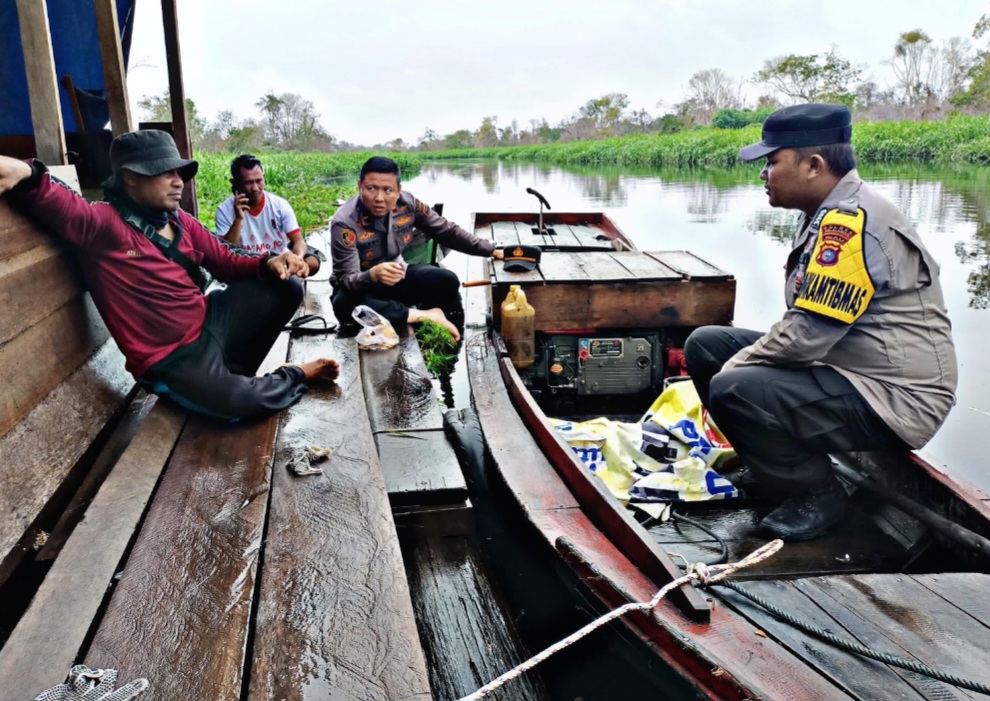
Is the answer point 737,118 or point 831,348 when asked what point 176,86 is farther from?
point 737,118

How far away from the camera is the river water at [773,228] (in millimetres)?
5797

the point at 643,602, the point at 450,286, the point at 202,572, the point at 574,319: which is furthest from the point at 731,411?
the point at 450,286

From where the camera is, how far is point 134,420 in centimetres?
278

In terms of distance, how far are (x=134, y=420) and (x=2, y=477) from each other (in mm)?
976

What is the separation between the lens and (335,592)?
1656 mm

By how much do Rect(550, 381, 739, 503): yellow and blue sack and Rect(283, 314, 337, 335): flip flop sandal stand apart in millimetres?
1582

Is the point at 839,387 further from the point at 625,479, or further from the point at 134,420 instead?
the point at 134,420

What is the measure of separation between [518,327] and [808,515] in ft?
5.66

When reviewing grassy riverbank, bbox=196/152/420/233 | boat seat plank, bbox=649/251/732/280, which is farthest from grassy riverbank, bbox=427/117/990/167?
boat seat plank, bbox=649/251/732/280

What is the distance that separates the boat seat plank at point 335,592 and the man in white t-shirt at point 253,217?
111 inches

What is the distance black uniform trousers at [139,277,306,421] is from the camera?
2578 millimetres

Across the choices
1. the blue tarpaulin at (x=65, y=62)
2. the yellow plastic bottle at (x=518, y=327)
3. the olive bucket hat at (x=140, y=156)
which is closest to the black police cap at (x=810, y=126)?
the yellow plastic bottle at (x=518, y=327)

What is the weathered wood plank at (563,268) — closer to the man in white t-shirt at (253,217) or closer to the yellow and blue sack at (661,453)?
the yellow and blue sack at (661,453)

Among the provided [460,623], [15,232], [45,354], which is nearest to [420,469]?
[460,623]
